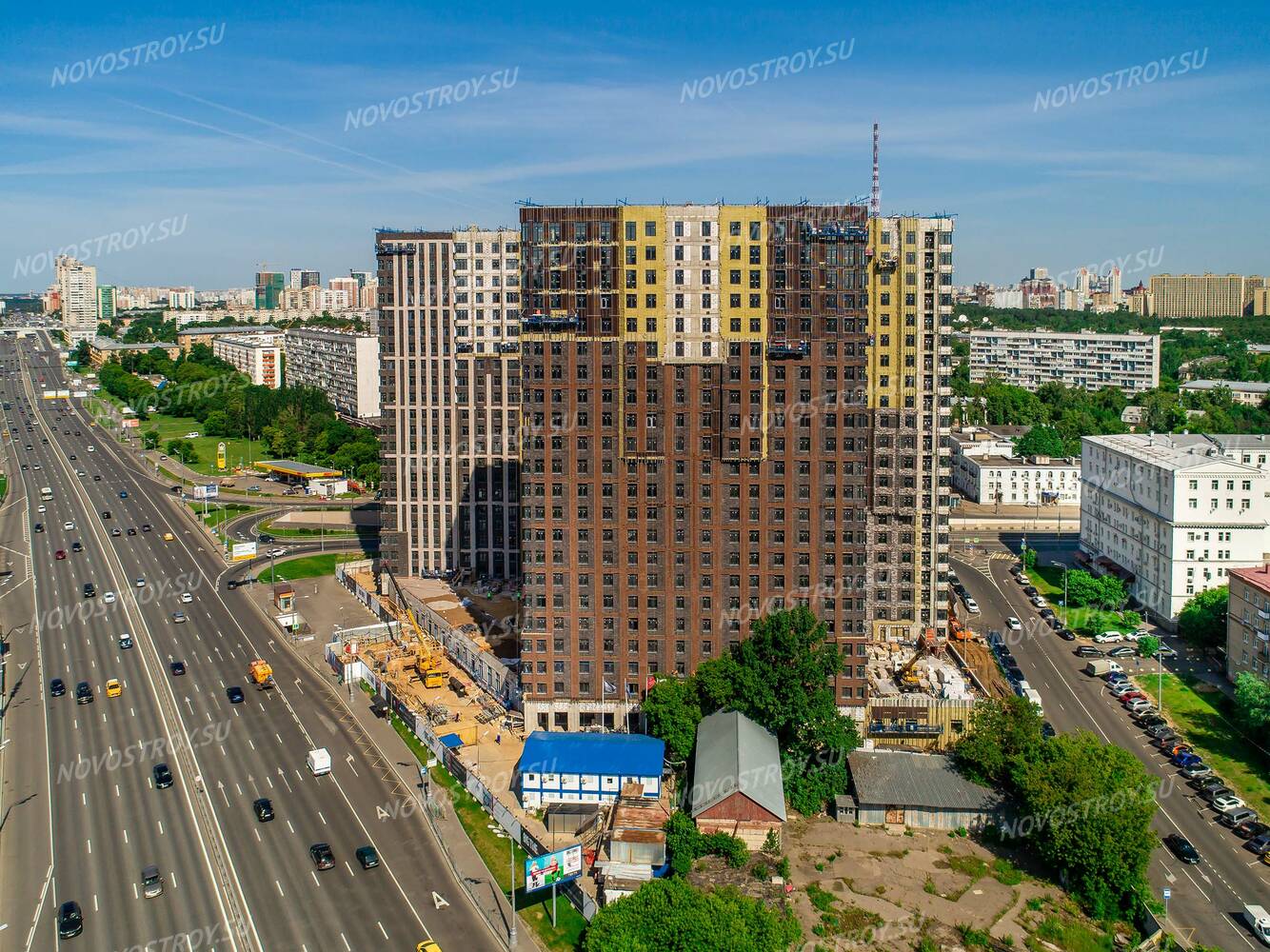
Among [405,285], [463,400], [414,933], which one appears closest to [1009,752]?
[414,933]

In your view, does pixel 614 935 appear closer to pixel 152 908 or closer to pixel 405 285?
pixel 152 908

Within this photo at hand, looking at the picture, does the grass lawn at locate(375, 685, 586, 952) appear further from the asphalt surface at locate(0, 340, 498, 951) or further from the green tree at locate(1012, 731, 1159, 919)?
the green tree at locate(1012, 731, 1159, 919)

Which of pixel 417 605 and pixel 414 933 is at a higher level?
pixel 417 605

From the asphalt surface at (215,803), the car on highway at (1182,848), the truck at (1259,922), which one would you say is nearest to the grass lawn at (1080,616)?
the car on highway at (1182,848)

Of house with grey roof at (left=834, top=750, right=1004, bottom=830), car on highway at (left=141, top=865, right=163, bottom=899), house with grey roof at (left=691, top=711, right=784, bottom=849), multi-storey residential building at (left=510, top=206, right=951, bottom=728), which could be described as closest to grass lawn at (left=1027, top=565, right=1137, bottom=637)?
multi-storey residential building at (left=510, top=206, right=951, bottom=728)

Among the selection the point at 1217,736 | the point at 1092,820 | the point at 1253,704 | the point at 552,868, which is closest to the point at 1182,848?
the point at 1092,820

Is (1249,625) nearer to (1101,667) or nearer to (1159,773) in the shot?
(1101,667)
